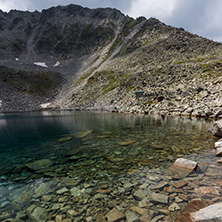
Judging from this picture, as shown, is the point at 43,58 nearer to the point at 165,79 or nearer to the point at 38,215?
the point at 165,79

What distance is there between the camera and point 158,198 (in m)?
5.35

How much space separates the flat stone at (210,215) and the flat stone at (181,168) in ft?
8.85

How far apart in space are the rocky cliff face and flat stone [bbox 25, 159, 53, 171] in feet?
95.8

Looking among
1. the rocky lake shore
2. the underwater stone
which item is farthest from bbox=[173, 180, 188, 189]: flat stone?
the underwater stone

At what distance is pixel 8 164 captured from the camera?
971 centimetres

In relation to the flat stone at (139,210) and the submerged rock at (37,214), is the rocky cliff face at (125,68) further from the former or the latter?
the submerged rock at (37,214)

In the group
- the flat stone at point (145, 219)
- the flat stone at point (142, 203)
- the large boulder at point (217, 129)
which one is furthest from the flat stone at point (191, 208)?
the large boulder at point (217, 129)

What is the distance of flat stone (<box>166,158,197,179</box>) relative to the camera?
6879 mm

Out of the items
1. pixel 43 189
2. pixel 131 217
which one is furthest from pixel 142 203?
pixel 43 189

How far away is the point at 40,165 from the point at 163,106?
120 feet

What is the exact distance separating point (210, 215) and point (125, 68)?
3461 inches

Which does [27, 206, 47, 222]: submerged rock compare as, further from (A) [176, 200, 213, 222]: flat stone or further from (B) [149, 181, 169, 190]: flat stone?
(A) [176, 200, 213, 222]: flat stone

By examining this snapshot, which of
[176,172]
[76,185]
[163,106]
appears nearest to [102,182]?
[76,185]

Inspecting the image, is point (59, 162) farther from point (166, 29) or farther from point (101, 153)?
point (166, 29)
